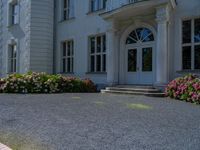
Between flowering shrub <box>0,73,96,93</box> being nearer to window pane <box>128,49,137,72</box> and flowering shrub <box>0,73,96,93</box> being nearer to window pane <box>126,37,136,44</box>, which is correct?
window pane <box>128,49,137,72</box>

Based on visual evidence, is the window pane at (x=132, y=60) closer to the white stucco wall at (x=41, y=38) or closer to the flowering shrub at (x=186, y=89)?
the flowering shrub at (x=186, y=89)

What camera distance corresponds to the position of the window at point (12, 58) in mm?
23734

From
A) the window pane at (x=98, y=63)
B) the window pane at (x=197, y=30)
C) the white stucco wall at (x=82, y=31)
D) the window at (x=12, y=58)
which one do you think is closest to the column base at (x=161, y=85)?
the window pane at (x=197, y=30)

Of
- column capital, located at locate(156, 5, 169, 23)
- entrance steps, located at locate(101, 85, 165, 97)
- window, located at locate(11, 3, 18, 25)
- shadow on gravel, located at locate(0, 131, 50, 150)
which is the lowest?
shadow on gravel, located at locate(0, 131, 50, 150)

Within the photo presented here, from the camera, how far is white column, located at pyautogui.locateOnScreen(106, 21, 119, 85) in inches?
645

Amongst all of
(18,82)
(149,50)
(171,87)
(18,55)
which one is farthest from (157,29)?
(18,55)

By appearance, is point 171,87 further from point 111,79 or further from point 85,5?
point 85,5

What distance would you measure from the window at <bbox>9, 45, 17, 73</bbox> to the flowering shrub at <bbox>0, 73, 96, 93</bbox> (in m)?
7.70

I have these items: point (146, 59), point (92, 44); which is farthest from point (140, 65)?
point (92, 44)

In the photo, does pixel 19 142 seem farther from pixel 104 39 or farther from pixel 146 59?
pixel 104 39

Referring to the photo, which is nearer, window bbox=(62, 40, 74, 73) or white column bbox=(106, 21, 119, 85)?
white column bbox=(106, 21, 119, 85)

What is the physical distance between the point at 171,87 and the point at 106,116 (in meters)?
5.81

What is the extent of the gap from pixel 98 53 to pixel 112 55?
1979 mm

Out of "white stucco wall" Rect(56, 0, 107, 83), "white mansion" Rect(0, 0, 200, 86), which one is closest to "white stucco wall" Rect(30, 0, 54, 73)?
"white mansion" Rect(0, 0, 200, 86)
